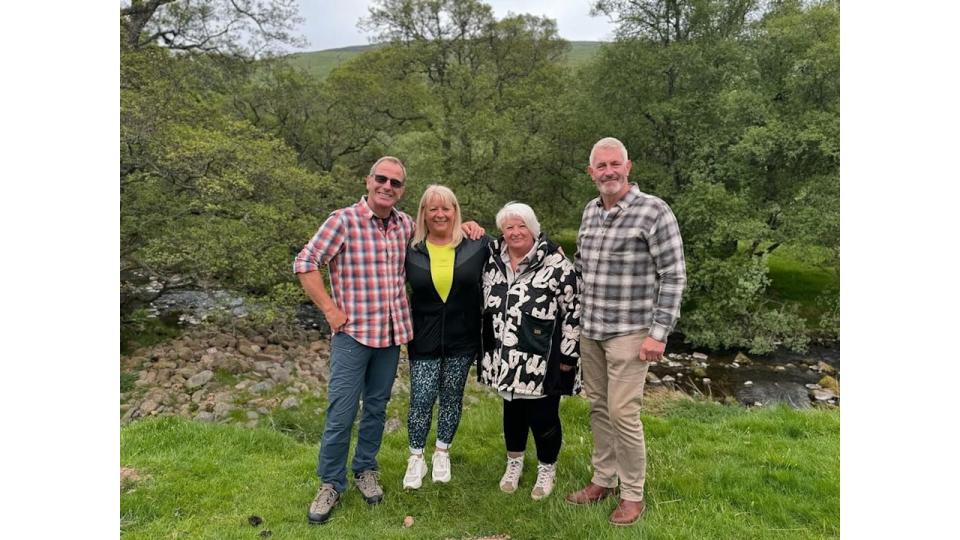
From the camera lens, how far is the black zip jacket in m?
4.26

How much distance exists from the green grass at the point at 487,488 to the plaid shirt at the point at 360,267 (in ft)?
4.96

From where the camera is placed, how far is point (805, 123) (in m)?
15.4

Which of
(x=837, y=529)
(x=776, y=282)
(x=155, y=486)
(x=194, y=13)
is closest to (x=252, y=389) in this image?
(x=155, y=486)

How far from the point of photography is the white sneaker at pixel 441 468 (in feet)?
15.5

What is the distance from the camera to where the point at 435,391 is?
4.52 m

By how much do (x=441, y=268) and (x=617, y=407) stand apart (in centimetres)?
169

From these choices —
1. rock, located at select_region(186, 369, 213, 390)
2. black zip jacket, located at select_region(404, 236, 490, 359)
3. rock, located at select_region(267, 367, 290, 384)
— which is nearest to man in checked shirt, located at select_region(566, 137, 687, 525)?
black zip jacket, located at select_region(404, 236, 490, 359)

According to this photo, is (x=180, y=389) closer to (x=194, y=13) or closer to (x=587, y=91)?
(x=194, y=13)

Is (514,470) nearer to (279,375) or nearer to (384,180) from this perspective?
(384,180)

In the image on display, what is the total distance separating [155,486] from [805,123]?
17.3 metres

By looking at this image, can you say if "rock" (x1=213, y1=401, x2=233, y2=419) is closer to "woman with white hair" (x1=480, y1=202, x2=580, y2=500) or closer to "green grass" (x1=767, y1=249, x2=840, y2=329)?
"woman with white hair" (x1=480, y1=202, x2=580, y2=500)

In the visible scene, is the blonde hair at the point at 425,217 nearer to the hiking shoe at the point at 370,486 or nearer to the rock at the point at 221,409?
the hiking shoe at the point at 370,486

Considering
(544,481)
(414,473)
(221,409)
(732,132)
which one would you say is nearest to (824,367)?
(732,132)

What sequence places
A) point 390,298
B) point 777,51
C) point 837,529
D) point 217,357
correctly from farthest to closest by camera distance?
point 777,51 < point 217,357 < point 390,298 < point 837,529
